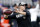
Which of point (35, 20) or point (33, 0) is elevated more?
point (33, 0)

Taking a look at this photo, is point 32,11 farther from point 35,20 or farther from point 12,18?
point 12,18

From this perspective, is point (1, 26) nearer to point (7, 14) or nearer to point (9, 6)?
point (7, 14)

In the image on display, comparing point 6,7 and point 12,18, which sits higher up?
point 6,7

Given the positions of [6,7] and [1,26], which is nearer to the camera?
[1,26]

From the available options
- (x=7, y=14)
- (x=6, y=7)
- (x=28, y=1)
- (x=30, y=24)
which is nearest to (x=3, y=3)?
(x=6, y=7)

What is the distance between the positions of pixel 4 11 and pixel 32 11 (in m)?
0.29

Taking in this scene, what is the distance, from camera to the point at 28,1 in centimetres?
79

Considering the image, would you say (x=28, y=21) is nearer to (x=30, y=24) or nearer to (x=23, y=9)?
(x=30, y=24)

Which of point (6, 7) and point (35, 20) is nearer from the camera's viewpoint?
point (35, 20)

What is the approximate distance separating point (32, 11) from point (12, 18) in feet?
0.70

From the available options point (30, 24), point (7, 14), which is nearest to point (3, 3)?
point (7, 14)

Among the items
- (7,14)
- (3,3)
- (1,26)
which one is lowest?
(1,26)

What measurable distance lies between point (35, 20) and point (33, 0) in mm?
246

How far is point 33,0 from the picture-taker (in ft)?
2.49
